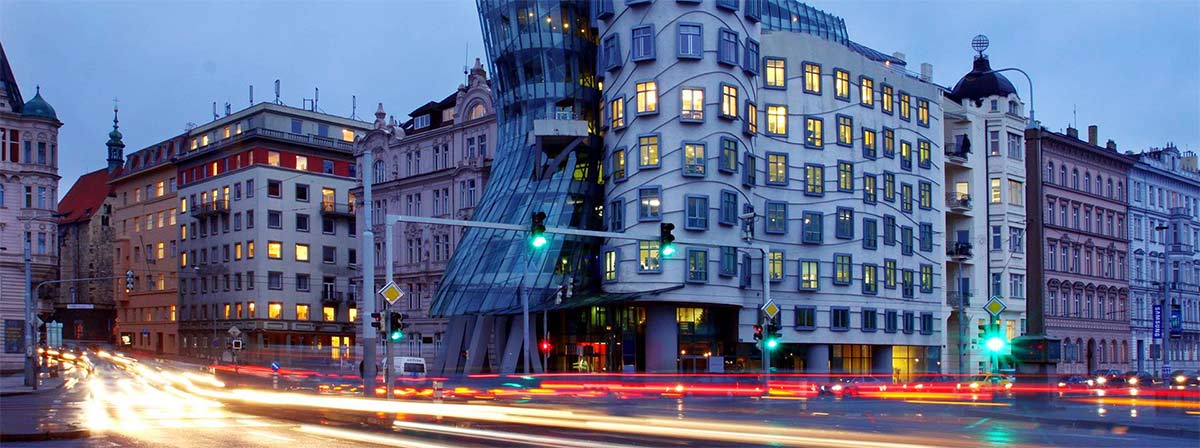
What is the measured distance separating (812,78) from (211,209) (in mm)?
60055

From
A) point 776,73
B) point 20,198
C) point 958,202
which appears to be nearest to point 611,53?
point 776,73

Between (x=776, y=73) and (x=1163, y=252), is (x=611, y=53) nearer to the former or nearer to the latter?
(x=776, y=73)

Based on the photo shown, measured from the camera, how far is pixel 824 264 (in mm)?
65375

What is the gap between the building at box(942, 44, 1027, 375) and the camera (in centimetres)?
7588

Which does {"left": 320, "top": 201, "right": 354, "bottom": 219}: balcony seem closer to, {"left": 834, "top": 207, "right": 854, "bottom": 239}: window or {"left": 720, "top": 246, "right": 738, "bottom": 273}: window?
{"left": 834, "top": 207, "right": 854, "bottom": 239}: window

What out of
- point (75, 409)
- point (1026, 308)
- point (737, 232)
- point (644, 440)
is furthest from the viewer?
point (1026, 308)

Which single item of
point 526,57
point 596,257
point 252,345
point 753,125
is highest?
point 526,57

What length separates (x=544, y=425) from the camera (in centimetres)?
2988

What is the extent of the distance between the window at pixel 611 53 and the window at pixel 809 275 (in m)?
14.4

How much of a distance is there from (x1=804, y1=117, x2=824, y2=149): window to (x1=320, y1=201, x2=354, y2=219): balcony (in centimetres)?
5201

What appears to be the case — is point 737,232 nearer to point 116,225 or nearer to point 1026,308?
point 1026,308

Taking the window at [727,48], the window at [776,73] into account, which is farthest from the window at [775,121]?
the window at [727,48]

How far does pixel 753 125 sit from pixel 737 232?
18.5 ft

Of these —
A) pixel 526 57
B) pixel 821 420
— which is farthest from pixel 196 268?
pixel 821 420
